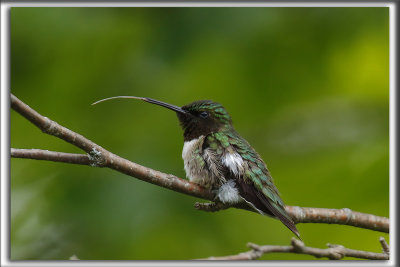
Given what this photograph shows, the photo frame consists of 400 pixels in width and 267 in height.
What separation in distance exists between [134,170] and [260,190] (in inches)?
29.3

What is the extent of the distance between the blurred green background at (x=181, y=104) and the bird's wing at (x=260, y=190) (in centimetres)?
44

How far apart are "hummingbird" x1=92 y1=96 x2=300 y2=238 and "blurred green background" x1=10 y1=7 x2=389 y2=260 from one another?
400mm

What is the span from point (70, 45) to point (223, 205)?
5.40 ft

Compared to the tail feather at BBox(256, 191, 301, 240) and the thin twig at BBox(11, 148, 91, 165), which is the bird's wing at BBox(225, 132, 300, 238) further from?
the thin twig at BBox(11, 148, 91, 165)

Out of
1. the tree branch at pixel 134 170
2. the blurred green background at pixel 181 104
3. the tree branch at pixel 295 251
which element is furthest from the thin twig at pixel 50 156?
the blurred green background at pixel 181 104

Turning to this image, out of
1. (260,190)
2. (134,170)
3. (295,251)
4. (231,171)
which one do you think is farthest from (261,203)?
(134,170)

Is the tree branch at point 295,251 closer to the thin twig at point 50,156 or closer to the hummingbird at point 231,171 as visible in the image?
the hummingbird at point 231,171

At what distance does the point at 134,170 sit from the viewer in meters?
2.37

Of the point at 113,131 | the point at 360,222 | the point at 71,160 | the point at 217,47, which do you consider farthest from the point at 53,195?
the point at 360,222

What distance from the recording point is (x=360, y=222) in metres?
2.98

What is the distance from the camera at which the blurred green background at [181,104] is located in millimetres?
3184

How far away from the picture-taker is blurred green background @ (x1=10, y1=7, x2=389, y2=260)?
3184 millimetres

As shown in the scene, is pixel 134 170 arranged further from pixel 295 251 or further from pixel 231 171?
pixel 295 251
